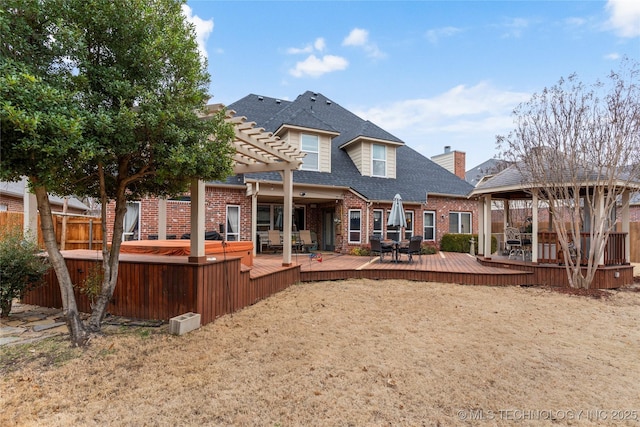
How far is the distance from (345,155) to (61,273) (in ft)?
43.9

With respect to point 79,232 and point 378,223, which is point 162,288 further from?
point 378,223

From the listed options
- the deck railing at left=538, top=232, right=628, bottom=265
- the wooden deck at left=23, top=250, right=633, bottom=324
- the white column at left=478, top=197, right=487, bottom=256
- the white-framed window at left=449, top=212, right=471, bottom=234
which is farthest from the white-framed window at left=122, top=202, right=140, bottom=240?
the white-framed window at left=449, top=212, right=471, bottom=234

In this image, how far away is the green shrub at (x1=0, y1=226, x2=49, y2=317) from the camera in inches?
189

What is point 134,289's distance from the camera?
5133 millimetres

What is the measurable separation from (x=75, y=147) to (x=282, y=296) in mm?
4956

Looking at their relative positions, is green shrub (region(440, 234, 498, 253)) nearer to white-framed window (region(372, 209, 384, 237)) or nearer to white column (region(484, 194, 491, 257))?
white-framed window (region(372, 209, 384, 237))

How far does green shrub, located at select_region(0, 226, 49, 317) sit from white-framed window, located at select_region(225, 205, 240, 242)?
6.88m

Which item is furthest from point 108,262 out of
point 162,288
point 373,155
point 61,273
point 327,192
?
point 373,155

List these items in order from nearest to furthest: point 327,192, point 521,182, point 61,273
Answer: point 61,273
point 521,182
point 327,192

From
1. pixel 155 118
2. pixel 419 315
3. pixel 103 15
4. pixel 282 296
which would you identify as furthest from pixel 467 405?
pixel 103 15

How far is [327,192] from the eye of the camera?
43.7 ft

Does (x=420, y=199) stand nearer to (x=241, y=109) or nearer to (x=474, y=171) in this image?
(x=241, y=109)

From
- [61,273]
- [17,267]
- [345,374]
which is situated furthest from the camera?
[17,267]

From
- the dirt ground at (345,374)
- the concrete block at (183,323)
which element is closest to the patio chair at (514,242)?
the dirt ground at (345,374)
